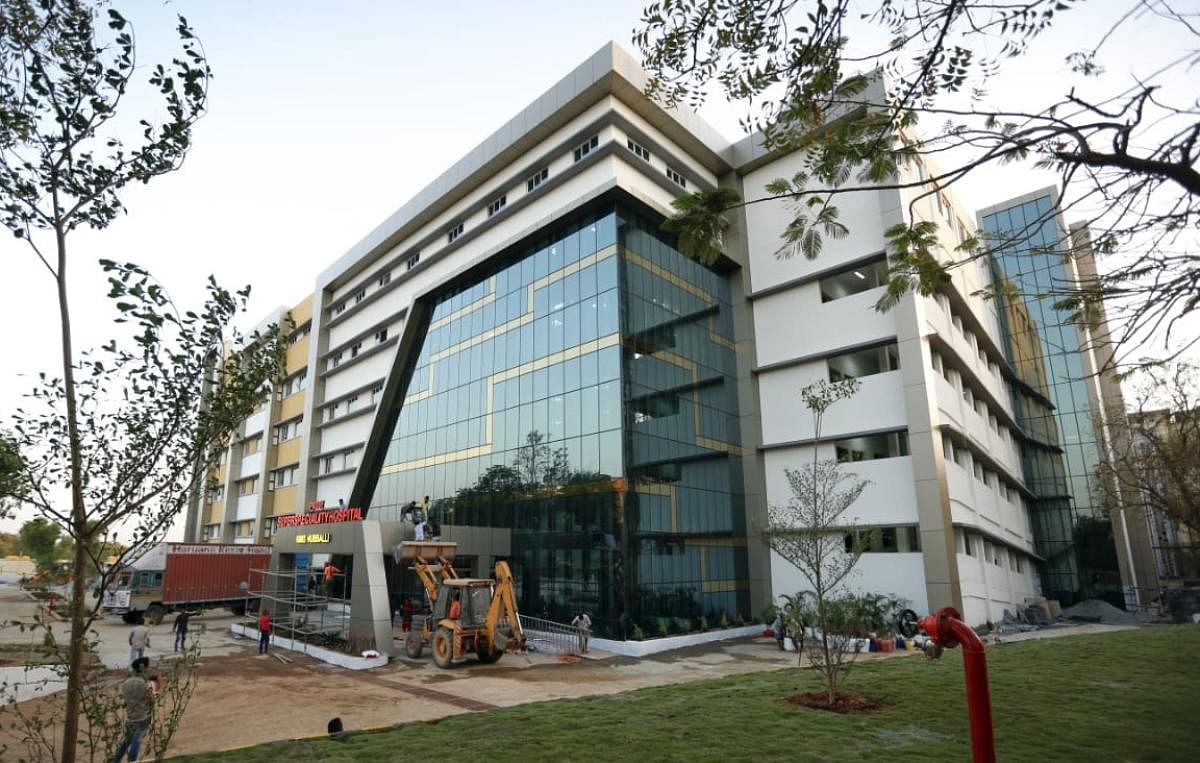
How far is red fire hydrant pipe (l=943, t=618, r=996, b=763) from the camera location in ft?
14.1

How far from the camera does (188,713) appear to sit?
16312 mm

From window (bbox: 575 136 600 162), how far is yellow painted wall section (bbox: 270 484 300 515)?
38023 mm

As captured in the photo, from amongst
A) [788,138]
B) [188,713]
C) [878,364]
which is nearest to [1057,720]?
[788,138]

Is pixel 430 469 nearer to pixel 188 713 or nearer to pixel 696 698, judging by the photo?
pixel 188 713

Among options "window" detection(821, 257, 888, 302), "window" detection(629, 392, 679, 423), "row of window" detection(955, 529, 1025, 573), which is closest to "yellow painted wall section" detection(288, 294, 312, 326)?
"window" detection(629, 392, 679, 423)

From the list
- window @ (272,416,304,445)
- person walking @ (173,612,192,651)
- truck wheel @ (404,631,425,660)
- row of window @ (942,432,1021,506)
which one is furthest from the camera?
window @ (272,416,304,445)

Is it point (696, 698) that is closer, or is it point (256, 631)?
point (696, 698)

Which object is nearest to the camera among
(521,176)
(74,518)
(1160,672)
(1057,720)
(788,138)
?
(74,518)

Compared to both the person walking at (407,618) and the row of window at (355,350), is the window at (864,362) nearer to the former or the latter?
the person walking at (407,618)

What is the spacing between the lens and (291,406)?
60.3 metres

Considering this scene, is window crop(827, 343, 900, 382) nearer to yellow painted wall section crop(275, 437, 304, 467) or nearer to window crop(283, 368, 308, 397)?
yellow painted wall section crop(275, 437, 304, 467)

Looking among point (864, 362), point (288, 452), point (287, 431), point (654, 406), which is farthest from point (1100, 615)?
point (287, 431)

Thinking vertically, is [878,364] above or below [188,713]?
above

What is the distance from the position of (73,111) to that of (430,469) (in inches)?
1352
